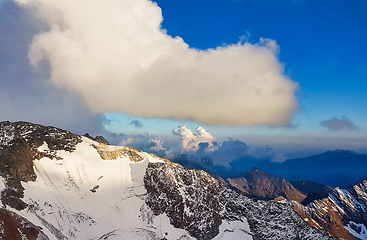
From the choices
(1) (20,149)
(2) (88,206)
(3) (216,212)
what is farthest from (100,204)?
(3) (216,212)

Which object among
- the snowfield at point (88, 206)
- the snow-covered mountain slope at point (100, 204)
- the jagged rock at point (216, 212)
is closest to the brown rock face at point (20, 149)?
the snow-covered mountain slope at point (100, 204)

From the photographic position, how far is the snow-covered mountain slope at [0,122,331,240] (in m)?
142

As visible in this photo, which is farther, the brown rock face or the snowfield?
the snowfield

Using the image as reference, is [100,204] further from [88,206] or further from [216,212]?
[216,212]

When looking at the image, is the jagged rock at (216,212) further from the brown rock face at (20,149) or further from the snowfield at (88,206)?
the brown rock face at (20,149)

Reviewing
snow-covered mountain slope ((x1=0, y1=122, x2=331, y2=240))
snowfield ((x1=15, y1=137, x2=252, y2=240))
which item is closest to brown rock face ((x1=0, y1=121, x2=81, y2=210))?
snow-covered mountain slope ((x1=0, y1=122, x2=331, y2=240))

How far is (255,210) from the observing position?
190 m

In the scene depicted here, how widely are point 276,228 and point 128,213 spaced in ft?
423

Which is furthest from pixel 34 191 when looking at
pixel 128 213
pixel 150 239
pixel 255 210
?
pixel 255 210

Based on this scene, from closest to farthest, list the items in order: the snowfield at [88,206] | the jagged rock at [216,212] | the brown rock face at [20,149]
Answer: the brown rock face at [20,149]
the snowfield at [88,206]
the jagged rock at [216,212]

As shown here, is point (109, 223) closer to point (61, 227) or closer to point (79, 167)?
point (61, 227)

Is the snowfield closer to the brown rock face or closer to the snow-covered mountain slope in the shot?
the snow-covered mountain slope

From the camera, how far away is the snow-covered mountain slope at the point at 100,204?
141875 millimetres

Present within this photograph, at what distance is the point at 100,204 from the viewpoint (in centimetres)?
17200
